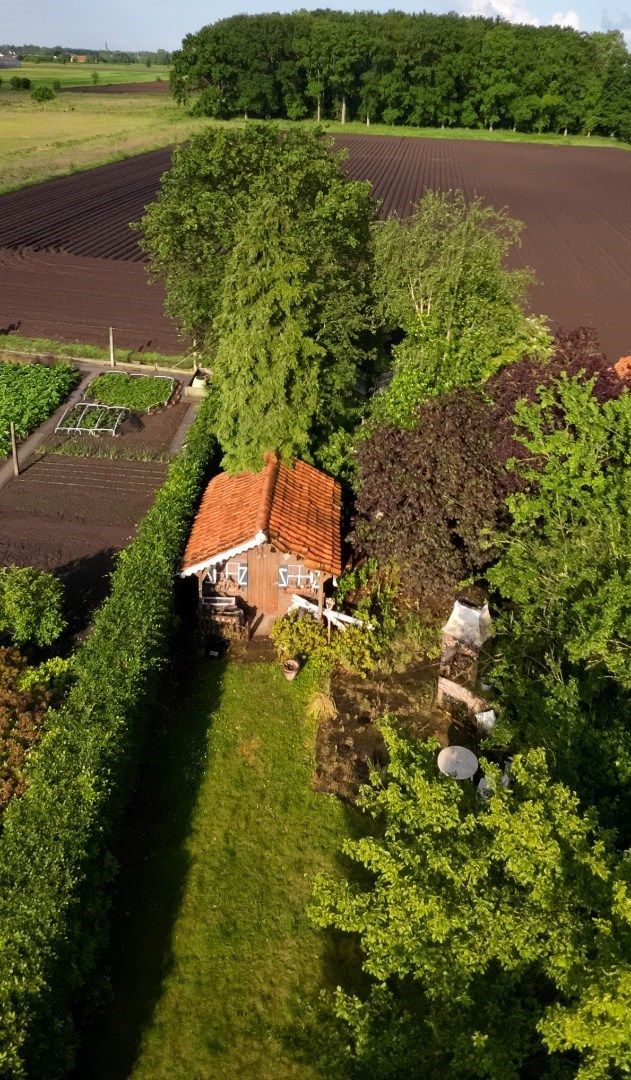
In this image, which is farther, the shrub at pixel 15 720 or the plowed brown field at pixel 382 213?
the plowed brown field at pixel 382 213

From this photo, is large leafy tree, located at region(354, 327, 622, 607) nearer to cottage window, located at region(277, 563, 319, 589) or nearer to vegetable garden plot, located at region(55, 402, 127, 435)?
cottage window, located at region(277, 563, 319, 589)

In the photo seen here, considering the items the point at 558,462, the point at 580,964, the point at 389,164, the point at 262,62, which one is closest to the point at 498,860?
the point at 580,964

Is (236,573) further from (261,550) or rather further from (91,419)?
(91,419)

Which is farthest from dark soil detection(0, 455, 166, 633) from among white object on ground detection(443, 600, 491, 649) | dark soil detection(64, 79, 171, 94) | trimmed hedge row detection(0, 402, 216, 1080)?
dark soil detection(64, 79, 171, 94)

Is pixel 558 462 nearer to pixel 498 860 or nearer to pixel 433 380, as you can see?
pixel 433 380

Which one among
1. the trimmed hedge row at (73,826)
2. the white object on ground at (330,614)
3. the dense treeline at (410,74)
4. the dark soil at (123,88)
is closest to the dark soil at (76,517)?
the trimmed hedge row at (73,826)

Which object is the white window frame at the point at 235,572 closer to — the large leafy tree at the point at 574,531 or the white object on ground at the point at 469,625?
the white object on ground at the point at 469,625
